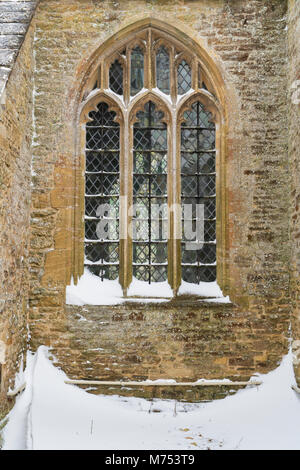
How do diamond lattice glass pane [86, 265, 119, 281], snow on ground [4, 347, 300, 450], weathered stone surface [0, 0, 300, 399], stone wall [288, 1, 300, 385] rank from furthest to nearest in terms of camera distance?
diamond lattice glass pane [86, 265, 119, 281] → weathered stone surface [0, 0, 300, 399] → stone wall [288, 1, 300, 385] → snow on ground [4, 347, 300, 450]

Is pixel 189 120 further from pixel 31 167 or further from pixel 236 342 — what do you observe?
pixel 236 342

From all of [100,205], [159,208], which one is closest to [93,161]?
[100,205]

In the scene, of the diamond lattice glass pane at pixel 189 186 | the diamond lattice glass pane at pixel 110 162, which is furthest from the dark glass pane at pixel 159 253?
the diamond lattice glass pane at pixel 110 162

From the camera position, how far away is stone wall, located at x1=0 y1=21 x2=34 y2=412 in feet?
16.5

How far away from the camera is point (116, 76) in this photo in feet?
21.2

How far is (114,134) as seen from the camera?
6379 mm

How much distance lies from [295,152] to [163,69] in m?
2.23

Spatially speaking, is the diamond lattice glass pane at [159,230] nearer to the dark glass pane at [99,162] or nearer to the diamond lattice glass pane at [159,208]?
the diamond lattice glass pane at [159,208]

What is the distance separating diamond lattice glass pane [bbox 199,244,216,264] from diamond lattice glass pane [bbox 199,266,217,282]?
0.08 m

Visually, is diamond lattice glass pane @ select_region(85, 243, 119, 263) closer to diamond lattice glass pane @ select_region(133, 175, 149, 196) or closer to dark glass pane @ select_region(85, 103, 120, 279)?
dark glass pane @ select_region(85, 103, 120, 279)

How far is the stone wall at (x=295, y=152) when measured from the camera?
222 inches

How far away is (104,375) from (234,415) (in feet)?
5.49

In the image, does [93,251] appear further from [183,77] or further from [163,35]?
[163,35]

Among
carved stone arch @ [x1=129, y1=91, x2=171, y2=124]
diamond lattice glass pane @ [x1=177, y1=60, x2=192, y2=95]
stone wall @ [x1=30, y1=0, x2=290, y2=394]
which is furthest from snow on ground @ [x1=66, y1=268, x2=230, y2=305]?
diamond lattice glass pane @ [x1=177, y1=60, x2=192, y2=95]
